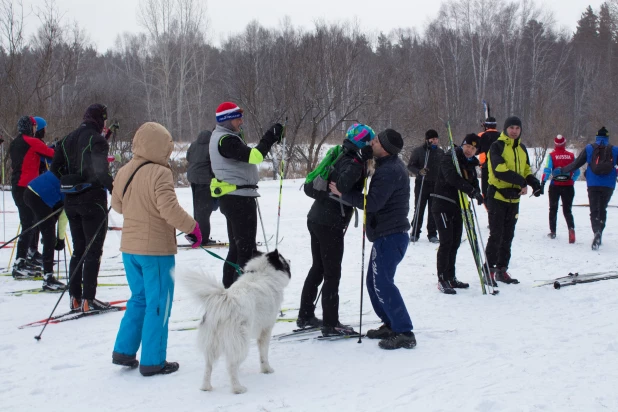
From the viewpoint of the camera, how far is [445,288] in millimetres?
6035

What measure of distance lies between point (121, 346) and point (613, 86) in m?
41.4

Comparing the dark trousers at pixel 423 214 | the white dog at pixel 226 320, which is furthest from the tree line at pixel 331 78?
the white dog at pixel 226 320

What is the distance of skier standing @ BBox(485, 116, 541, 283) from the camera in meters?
6.33

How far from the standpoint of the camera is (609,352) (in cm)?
403

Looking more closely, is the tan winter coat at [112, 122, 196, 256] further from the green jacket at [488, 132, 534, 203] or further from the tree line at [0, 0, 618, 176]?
the tree line at [0, 0, 618, 176]

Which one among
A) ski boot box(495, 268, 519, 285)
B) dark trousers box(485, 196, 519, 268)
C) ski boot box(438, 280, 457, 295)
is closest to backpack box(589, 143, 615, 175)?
dark trousers box(485, 196, 519, 268)

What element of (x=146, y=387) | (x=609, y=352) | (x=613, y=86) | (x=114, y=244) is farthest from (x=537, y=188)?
(x=613, y=86)

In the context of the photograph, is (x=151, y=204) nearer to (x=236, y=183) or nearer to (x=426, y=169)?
(x=236, y=183)

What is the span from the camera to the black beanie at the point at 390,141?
14.0ft

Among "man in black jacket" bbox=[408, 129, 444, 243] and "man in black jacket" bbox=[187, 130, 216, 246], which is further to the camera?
"man in black jacket" bbox=[408, 129, 444, 243]

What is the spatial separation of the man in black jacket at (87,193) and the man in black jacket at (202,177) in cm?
330

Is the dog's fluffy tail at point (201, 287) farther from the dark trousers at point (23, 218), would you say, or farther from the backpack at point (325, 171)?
the dark trousers at point (23, 218)

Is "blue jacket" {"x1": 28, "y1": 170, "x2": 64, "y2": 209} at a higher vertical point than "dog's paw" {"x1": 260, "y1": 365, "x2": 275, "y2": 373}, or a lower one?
higher

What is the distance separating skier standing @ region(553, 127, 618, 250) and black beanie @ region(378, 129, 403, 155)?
229 inches
